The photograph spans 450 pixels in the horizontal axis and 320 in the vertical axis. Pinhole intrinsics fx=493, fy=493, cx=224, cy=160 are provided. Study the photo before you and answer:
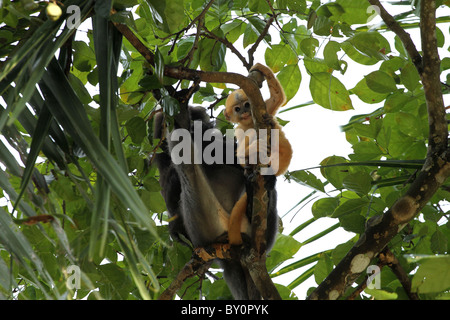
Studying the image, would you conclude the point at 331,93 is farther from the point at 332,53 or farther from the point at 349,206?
the point at 349,206

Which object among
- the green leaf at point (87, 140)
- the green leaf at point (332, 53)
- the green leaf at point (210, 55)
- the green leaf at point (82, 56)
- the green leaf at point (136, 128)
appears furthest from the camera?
the green leaf at point (210, 55)

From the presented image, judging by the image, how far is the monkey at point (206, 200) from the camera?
2.33 meters

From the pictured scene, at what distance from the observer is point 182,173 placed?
7.95 feet

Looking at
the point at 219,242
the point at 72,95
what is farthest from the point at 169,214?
the point at 72,95

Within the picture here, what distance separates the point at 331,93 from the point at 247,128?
1.88 feet

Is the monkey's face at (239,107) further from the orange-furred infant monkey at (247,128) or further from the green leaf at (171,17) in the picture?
the green leaf at (171,17)

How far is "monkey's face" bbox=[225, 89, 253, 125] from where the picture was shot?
8.35ft

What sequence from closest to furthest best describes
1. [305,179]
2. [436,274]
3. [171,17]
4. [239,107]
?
[436,274], [171,17], [305,179], [239,107]

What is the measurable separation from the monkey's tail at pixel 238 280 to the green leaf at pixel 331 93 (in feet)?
2.89

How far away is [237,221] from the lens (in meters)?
2.43

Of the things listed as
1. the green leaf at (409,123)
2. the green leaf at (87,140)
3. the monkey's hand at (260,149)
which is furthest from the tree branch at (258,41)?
the green leaf at (87,140)

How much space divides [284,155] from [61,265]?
1.36m

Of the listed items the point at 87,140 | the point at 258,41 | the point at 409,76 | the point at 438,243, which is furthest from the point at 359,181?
the point at 87,140

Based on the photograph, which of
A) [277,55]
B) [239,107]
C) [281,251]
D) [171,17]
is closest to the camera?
[171,17]
